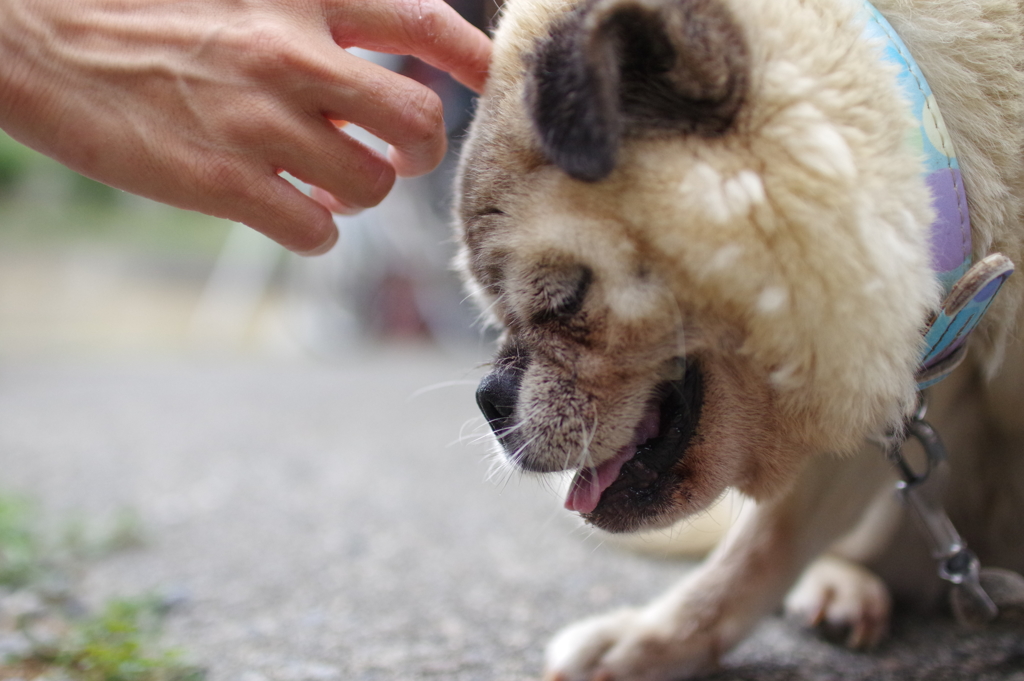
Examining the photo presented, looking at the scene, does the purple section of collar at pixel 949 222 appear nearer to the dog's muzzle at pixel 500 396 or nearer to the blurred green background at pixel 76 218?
the dog's muzzle at pixel 500 396

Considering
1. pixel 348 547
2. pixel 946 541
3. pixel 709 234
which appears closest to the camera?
pixel 709 234

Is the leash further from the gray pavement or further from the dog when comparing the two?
the gray pavement

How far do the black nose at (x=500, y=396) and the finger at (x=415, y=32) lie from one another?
61cm

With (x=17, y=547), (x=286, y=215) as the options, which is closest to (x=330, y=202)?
(x=286, y=215)

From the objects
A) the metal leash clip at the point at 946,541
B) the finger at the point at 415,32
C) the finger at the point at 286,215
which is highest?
the finger at the point at 415,32

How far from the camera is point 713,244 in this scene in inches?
47.2

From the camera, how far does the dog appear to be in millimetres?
1188

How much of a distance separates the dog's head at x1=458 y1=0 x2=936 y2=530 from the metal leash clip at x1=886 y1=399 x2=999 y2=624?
21 centimetres

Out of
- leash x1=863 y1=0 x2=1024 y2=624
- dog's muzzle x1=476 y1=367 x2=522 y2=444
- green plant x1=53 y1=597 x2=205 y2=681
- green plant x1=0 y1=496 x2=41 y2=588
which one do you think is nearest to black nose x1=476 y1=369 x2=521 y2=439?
dog's muzzle x1=476 y1=367 x2=522 y2=444

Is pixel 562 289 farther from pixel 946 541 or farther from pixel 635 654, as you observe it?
pixel 946 541

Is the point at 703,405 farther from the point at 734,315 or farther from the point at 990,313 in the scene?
the point at 990,313

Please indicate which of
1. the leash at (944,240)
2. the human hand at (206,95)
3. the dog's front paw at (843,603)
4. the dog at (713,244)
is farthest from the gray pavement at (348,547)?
the leash at (944,240)

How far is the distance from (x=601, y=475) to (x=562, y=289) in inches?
15.2

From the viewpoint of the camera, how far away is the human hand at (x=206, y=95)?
127 centimetres
